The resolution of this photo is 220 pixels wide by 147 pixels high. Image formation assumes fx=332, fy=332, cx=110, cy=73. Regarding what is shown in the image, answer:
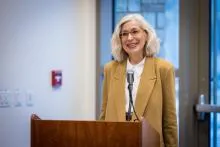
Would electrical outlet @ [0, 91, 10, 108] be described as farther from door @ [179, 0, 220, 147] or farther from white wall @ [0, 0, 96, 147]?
door @ [179, 0, 220, 147]

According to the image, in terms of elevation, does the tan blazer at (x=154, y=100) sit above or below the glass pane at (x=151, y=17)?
below

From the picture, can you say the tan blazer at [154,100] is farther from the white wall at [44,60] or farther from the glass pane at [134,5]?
the glass pane at [134,5]

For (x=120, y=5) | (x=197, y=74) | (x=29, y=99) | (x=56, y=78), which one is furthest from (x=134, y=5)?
Answer: (x=29, y=99)

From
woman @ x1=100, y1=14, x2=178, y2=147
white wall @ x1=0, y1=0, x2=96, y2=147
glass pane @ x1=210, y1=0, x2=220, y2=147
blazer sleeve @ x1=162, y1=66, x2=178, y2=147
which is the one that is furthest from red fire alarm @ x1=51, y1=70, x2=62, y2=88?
glass pane @ x1=210, y1=0, x2=220, y2=147

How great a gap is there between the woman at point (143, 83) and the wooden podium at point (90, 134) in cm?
Answer: 62

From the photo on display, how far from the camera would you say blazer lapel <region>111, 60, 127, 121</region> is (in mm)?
2059

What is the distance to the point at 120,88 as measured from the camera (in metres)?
2.13

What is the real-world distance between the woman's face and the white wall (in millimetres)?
951

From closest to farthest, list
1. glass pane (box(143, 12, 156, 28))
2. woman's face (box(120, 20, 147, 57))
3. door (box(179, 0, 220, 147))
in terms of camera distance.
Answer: woman's face (box(120, 20, 147, 57)) → door (box(179, 0, 220, 147)) → glass pane (box(143, 12, 156, 28))

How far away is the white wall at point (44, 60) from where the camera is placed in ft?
8.45

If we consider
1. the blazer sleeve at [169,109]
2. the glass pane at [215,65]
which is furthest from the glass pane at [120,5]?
the blazer sleeve at [169,109]

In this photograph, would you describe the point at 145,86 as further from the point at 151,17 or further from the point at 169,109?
the point at 151,17

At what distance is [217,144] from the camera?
117 inches

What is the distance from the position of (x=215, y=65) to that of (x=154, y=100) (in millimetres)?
1116
